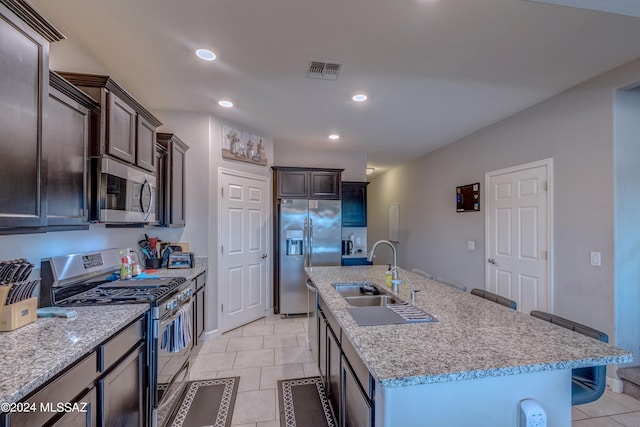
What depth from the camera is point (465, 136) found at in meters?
4.40

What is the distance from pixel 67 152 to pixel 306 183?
3.14 m

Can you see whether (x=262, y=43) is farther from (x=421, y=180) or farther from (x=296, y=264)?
(x=421, y=180)

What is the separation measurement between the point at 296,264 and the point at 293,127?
196 centimetres

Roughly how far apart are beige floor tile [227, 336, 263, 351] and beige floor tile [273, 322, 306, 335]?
29cm

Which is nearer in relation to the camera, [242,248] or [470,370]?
[470,370]

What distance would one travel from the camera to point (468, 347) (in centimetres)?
124

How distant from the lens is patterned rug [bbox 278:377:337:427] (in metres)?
2.09

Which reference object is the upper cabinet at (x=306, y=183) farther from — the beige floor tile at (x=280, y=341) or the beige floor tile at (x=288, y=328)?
the beige floor tile at (x=280, y=341)

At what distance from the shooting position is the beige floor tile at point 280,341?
133 inches

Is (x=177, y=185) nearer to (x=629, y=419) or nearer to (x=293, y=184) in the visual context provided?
(x=293, y=184)

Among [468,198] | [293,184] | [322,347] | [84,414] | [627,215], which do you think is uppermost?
[293,184]

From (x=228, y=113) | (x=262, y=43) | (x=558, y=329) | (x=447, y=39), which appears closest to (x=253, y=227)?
(x=228, y=113)

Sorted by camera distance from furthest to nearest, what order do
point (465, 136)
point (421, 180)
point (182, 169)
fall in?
point (421, 180), point (465, 136), point (182, 169)

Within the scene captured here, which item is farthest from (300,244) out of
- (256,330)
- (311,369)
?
(311,369)
